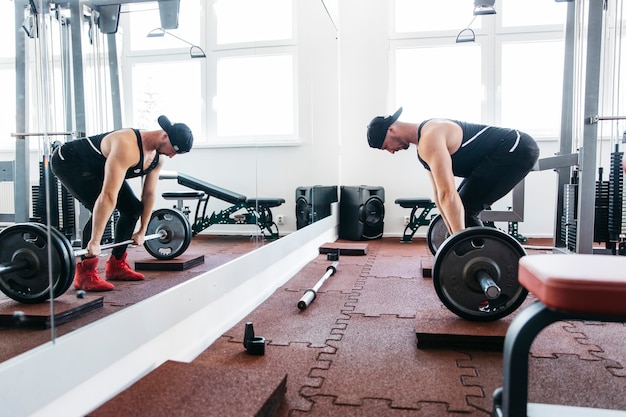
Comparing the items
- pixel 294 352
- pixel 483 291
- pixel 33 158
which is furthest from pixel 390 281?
pixel 33 158

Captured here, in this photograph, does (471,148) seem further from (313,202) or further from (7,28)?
(313,202)

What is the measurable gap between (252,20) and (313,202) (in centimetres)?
188

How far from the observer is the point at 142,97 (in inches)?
79.4

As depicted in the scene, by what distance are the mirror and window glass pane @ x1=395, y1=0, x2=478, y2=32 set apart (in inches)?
67.8

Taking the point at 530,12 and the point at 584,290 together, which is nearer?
the point at 584,290

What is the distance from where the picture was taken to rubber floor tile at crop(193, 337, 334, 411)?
1620 millimetres

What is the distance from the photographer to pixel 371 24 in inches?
220

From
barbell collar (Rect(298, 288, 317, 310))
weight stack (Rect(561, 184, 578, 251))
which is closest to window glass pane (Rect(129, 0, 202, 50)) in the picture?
barbell collar (Rect(298, 288, 317, 310))

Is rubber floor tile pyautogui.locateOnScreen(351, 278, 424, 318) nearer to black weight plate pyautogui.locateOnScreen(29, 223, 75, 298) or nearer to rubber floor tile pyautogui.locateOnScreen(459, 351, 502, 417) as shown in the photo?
rubber floor tile pyautogui.locateOnScreen(459, 351, 502, 417)

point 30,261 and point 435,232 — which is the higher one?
point 30,261

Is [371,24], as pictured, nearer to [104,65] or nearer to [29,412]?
[104,65]

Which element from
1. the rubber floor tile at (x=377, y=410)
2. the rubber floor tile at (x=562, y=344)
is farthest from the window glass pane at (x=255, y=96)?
the rubber floor tile at (x=562, y=344)

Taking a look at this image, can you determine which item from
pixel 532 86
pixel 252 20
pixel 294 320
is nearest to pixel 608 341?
pixel 294 320

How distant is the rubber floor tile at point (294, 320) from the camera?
6.85 ft
